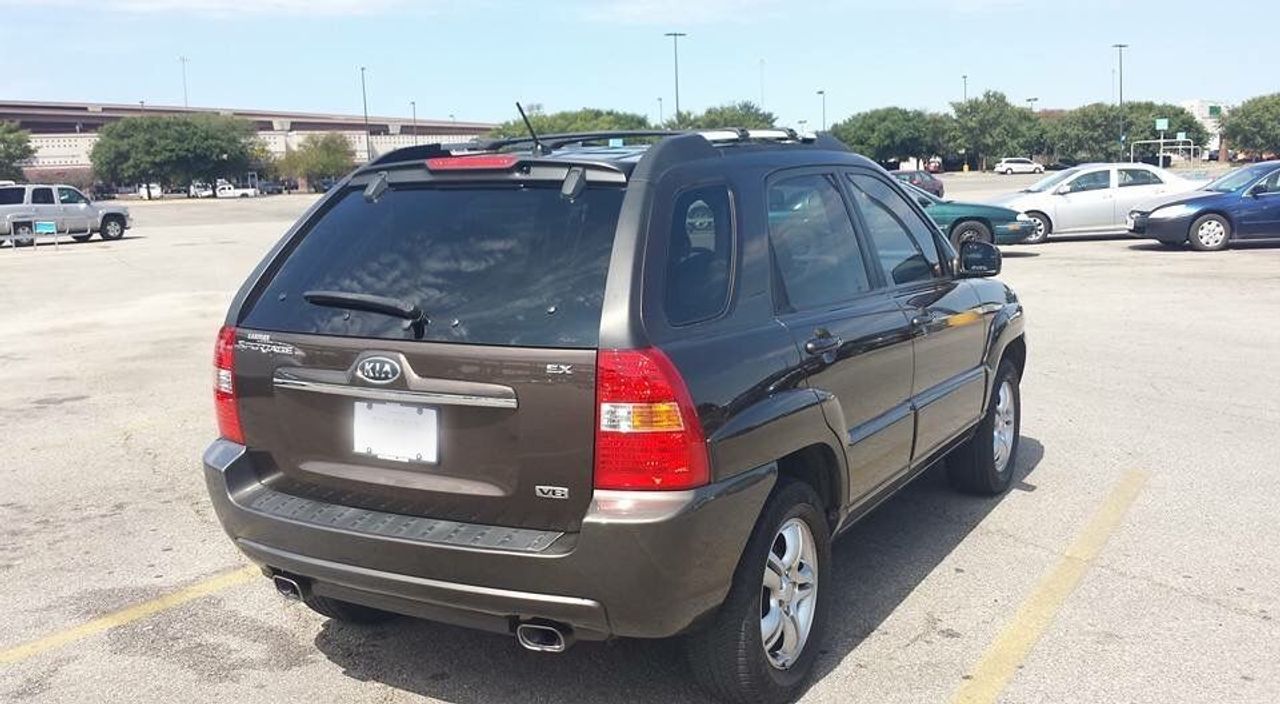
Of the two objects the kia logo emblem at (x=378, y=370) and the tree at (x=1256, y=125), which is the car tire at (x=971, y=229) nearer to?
the kia logo emblem at (x=378, y=370)

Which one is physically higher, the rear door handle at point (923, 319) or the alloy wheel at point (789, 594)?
the rear door handle at point (923, 319)

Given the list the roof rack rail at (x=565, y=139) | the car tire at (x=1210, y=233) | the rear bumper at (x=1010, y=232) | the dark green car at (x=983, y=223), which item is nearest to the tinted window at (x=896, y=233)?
the roof rack rail at (x=565, y=139)

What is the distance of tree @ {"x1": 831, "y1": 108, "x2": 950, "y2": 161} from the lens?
103 meters

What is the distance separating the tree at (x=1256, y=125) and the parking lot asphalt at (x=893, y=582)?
98.7 meters

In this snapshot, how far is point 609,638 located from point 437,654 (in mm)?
1073

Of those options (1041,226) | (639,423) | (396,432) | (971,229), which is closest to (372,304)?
(396,432)

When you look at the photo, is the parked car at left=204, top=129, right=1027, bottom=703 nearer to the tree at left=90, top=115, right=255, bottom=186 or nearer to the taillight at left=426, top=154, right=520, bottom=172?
the taillight at left=426, top=154, right=520, bottom=172

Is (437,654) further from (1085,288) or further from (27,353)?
(1085,288)

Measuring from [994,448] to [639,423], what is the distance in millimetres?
3227

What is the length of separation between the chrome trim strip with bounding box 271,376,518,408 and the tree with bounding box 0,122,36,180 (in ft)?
326

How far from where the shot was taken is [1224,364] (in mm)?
8992

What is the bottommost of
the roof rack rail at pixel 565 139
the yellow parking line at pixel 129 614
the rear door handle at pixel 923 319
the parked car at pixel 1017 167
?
the yellow parking line at pixel 129 614

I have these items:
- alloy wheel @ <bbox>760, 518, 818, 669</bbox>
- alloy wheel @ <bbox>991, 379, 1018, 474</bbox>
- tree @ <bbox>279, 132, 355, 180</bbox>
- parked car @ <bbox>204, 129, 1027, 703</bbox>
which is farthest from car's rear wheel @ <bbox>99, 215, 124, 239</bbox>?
tree @ <bbox>279, 132, 355, 180</bbox>

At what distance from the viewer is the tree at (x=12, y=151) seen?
3462 inches
